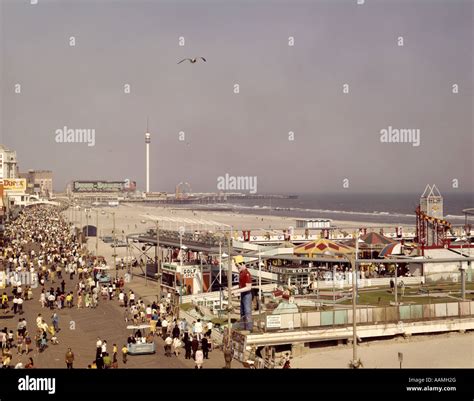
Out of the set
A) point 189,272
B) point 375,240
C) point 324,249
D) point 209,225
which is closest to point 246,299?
point 189,272

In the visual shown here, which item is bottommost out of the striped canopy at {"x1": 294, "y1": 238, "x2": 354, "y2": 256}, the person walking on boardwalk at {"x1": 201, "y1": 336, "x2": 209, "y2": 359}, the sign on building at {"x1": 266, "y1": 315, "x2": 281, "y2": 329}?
the person walking on boardwalk at {"x1": 201, "y1": 336, "x2": 209, "y2": 359}

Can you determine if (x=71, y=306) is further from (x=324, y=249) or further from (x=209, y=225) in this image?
(x=209, y=225)

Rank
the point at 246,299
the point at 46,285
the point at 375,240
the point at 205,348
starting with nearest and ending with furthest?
the point at 205,348, the point at 246,299, the point at 46,285, the point at 375,240

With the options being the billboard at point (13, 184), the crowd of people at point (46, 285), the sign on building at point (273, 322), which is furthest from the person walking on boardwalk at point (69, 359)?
the billboard at point (13, 184)

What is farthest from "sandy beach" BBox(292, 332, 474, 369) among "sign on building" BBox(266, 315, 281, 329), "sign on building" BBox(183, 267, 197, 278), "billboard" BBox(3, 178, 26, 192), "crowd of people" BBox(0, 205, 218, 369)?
"billboard" BBox(3, 178, 26, 192)

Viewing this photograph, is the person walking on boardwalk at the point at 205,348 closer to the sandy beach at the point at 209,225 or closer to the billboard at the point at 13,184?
the sandy beach at the point at 209,225

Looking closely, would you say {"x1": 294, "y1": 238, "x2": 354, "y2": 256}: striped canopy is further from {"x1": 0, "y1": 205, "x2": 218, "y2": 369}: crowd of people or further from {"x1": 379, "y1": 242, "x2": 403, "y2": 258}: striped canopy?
{"x1": 0, "y1": 205, "x2": 218, "y2": 369}: crowd of people

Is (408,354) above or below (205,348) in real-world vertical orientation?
below

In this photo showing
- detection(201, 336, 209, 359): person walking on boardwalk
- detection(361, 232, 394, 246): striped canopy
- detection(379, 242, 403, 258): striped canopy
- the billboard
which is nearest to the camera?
detection(201, 336, 209, 359): person walking on boardwalk

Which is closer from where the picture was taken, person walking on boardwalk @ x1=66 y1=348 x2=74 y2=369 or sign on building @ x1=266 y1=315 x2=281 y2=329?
person walking on boardwalk @ x1=66 y1=348 x2=74 y2=369
